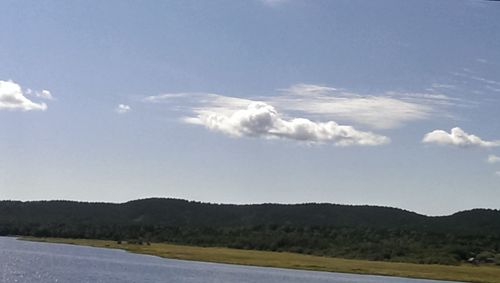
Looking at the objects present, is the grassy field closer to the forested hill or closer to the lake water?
the lake water

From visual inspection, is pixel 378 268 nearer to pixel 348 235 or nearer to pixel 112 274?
pixel 112 274

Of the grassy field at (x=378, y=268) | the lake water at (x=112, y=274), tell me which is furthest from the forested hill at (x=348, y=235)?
the lake water at (x=112, y=274)

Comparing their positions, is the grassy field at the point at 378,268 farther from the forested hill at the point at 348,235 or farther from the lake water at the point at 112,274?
the forested hill at the point at 348,235

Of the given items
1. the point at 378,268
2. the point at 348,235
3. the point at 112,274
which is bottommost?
the point at 112,274

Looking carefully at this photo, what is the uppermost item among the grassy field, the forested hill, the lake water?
the forested hill

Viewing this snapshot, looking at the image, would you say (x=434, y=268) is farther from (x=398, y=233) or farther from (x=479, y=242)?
(x=398, y=233)

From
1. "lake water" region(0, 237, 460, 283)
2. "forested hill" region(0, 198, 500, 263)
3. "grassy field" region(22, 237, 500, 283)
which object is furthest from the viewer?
"forested hill" region(0, 198, 500, 263)

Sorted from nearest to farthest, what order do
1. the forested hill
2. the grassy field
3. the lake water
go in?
the lake water
the grassy field
the forested hill

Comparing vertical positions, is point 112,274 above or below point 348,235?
below

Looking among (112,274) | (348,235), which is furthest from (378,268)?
(348,235)

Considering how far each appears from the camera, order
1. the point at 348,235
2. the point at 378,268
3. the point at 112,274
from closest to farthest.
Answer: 1. the point at 112,274
2. the point at 378,268
3. the point at 348,235

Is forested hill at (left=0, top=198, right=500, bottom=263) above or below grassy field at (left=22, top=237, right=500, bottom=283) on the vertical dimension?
above

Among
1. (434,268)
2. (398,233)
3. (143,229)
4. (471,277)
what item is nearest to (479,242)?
(398,233)

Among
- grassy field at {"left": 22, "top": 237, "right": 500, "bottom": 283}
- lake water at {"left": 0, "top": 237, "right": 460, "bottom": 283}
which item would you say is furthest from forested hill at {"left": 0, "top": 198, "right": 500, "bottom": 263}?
lake water at {"left": 0, "top": 237, "right": 460, "bottom": 283}
